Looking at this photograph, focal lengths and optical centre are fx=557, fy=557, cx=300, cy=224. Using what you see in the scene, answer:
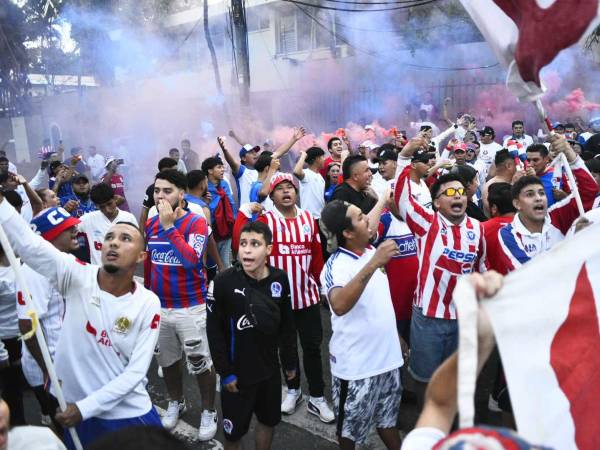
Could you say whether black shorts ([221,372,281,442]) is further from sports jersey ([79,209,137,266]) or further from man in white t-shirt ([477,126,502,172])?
man in white t-shirt ([477,126,502,172])

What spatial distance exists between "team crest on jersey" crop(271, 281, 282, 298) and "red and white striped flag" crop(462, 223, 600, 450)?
6.78 ft

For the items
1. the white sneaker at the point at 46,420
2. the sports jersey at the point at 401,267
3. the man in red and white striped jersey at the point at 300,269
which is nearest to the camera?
the white sneaker at the point at 46,420

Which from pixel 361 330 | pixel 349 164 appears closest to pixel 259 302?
pixel 361 330

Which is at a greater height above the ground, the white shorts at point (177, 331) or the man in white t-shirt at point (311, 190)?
the man in white t-shirt at point (311, 190)

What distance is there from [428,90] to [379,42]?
398 centimetres

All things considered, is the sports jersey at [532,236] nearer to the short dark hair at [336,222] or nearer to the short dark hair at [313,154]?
the short dark hair at [336,222]

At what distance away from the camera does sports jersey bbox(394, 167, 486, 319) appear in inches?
154

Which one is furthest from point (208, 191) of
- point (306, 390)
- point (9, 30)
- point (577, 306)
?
point (9, 30)

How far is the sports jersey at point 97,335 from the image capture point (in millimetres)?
2967

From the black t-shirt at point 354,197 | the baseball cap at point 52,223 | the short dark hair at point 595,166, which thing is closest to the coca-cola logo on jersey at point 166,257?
the baseball cap at point 52,223

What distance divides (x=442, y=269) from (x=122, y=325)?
2.20 metres

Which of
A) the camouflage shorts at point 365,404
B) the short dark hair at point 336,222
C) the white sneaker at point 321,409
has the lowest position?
the white sneaker at point 321,409

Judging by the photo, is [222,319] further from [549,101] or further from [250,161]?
[549,101]

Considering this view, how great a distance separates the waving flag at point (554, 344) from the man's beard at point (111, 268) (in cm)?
219
